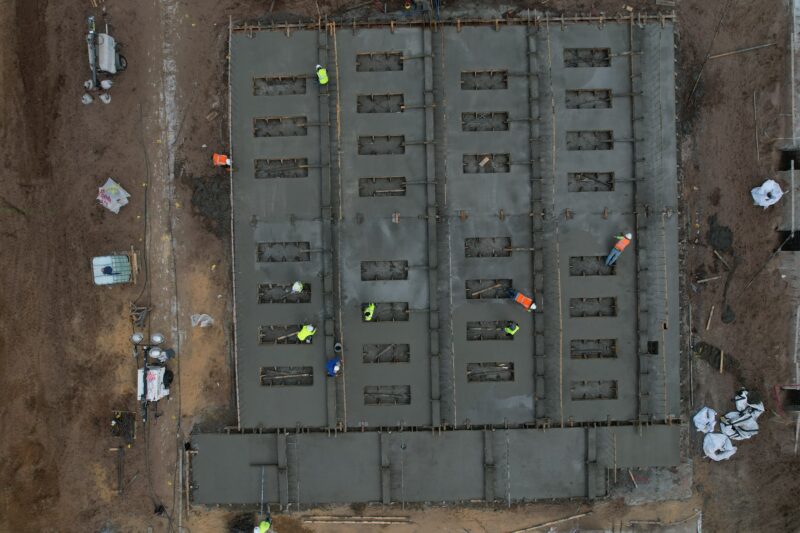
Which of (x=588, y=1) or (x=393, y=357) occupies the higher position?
(x=588, y=1)

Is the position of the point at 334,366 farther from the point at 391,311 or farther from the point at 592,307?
the point at 592,307

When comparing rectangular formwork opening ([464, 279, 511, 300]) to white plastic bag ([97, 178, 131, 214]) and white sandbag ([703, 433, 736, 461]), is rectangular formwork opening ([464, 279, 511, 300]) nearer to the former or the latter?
white sandbag ([703, 433, 736, 461])

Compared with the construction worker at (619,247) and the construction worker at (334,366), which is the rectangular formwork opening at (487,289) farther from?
the construction worker at (334,366)

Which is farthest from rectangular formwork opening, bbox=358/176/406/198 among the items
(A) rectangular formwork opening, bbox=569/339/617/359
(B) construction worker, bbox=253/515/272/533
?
(B) construction worker, bbox=253/515/272/533

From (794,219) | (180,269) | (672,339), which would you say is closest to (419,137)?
(180,269)

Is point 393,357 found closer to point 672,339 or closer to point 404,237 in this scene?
point 404,237

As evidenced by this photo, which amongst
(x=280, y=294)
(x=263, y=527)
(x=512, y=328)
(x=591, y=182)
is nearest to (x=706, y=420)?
(x=512, y=328)
